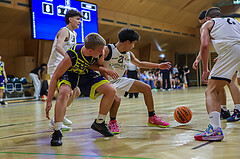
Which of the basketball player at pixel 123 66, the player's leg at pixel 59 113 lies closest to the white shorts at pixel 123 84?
the basketball player at pixel 123 66

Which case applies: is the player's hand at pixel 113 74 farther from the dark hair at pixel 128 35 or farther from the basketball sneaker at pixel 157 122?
the basketball sneaker at pixel 157 122

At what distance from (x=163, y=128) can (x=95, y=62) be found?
120 cm

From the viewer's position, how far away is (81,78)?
309cm

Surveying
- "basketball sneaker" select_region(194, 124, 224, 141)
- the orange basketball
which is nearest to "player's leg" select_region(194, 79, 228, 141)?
"basketball sneaker" select_region(194, 124, 224, 141)

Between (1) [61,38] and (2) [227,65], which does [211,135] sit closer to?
(2) [227,65]

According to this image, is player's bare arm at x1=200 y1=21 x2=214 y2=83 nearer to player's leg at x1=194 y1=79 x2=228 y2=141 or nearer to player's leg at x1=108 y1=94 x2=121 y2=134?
player's leg at x1=194 y1=79 x2=228 y2=141

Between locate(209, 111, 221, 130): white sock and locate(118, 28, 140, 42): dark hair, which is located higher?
locate(118, 28, 140, 42): dark hair

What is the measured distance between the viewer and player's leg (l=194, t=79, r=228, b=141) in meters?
2.57

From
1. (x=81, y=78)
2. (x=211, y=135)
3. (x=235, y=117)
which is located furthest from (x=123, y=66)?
(x=235, y=117)

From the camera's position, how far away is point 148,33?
1817 cm

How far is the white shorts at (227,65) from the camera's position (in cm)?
263

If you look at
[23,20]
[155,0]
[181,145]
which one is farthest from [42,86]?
[181,145]

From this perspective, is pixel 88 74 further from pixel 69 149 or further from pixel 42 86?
pixel 42 86

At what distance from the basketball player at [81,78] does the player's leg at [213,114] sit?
1.00m
